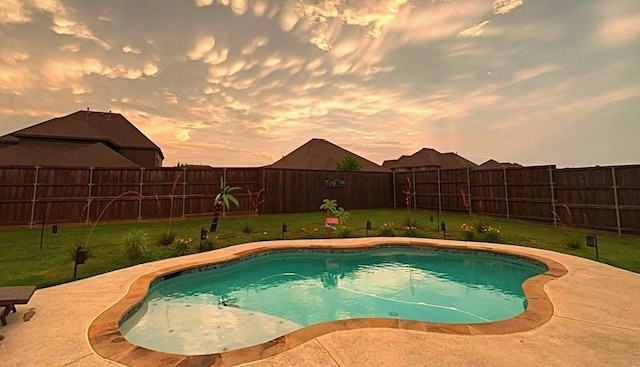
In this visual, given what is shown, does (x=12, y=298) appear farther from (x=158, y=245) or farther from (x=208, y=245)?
(x=158, y=245)

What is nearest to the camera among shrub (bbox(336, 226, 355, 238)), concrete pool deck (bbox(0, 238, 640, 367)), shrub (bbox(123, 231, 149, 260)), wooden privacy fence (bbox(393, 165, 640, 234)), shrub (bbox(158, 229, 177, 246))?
concrete pool deck (bbox(0, 238, 640, 367))

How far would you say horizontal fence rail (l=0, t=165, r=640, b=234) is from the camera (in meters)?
9.42

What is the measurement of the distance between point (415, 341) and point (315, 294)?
2882 mm

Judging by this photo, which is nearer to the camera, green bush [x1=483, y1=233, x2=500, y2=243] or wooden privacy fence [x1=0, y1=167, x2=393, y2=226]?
green bush [x1=483, y1=233, x2=500, y2=243]

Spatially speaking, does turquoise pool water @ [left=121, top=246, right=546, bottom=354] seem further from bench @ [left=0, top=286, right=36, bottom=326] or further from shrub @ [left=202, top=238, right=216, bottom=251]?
shrub @ [left=202, top=238, right=216, bottom=251]

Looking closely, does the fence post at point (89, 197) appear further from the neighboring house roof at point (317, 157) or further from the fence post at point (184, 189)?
the neighboring house roof at point (317, 157)

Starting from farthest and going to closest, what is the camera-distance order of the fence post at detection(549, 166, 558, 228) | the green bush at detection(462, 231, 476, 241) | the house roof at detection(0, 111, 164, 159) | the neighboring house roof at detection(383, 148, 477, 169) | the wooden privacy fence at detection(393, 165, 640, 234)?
the neighboring house roof at detection(383, 148, 477, 169) → the house roof at detection(0, 111, 164, 159) → the fence post at detection(549, 166, 558, 228) → the wooden privacy fence at detection(393, 165, 640, 234) → the green bush at detection(462, 231, 476, 241)

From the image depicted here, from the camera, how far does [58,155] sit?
17.1 meters

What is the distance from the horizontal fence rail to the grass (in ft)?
2.30

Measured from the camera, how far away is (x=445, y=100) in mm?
13164

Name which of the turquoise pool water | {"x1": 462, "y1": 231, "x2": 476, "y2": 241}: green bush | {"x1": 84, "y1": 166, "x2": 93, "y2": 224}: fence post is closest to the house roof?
{"x1": 84, "y1": 166, "x2": 93, "y2": 224}: fence post

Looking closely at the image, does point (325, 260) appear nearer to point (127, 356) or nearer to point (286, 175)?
point (127, 356)

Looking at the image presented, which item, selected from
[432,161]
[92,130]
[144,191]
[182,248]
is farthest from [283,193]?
[432,161]

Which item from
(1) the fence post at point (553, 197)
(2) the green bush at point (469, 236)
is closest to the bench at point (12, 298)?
(2) the green bush at point (469, 236)
